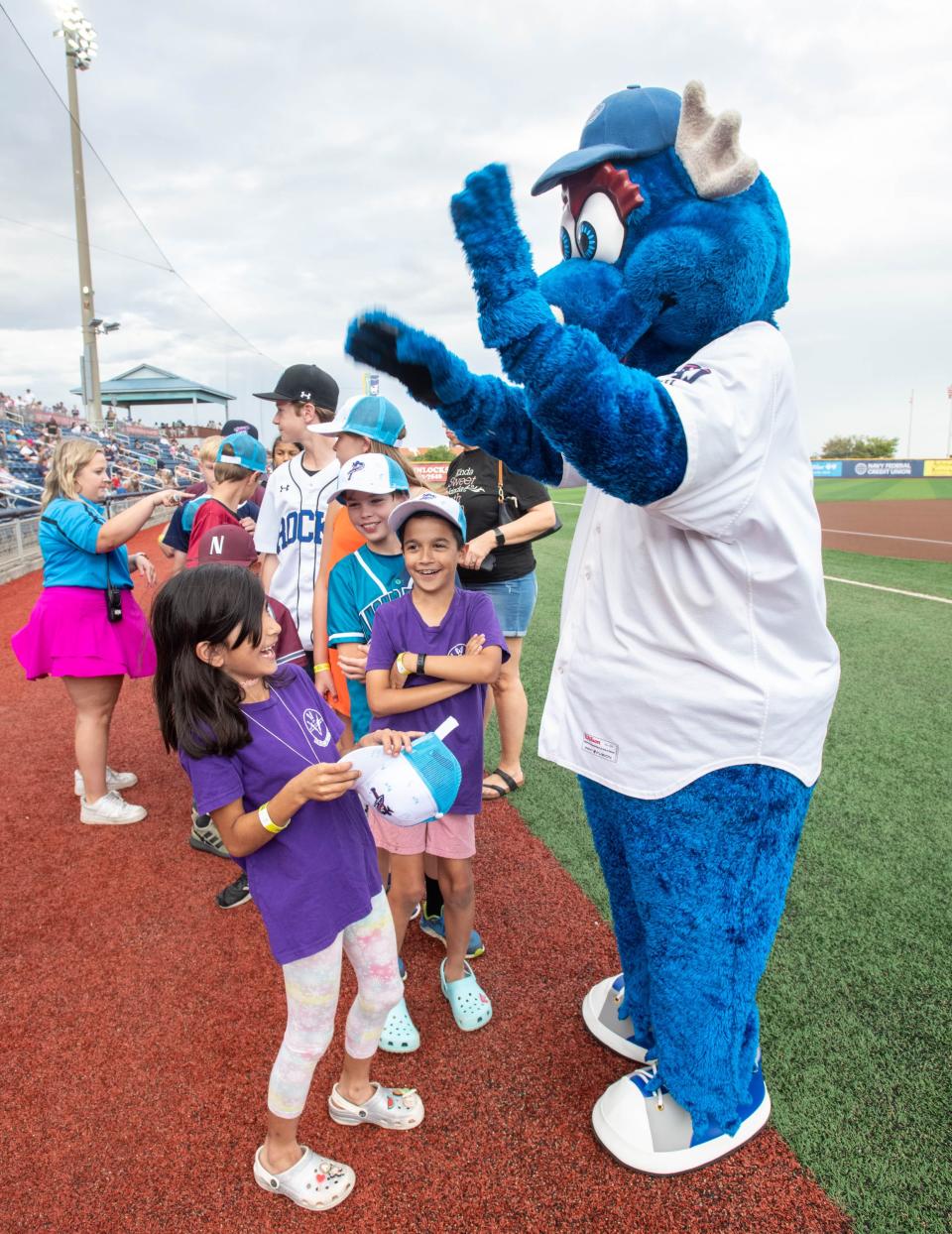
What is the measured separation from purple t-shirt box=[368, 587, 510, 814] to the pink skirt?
168 cm

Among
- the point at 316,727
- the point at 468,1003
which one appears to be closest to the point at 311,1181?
the point at 468,1003

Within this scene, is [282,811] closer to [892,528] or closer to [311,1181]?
[311,1181]

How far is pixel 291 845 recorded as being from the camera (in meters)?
1.63

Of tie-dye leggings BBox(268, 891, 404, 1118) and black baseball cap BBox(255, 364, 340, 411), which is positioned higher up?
black baseball cap BBox(255, 364, 340, 411)

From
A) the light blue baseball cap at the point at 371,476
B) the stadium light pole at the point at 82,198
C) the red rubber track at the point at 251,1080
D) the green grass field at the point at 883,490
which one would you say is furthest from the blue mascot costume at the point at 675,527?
the green grass field at the point at 883,490

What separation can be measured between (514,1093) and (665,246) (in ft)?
6.88

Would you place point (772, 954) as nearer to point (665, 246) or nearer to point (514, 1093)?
point (514, 1093)

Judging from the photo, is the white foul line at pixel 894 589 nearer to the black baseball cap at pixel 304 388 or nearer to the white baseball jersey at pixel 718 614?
the black baseball cap at pixel 304 388

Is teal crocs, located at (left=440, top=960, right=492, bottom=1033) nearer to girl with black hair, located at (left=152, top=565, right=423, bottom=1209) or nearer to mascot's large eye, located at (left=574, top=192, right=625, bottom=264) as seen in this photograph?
girl with black hair, located at (left=152, top=565, right=423, bottom=1209)

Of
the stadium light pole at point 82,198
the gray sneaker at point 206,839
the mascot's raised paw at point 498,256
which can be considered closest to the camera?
the mascot's raised paw at point 498,256

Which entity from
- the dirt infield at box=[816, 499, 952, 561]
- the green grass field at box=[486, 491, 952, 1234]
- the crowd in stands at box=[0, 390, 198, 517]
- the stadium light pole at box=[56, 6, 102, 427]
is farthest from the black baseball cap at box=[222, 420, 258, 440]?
the stadium light pole at box=[56, 6, 102, 427]

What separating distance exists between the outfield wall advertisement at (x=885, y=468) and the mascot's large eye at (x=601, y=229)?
1423 inches

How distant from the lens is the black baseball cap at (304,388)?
347cm

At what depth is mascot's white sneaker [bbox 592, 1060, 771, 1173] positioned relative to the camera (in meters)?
1.72
